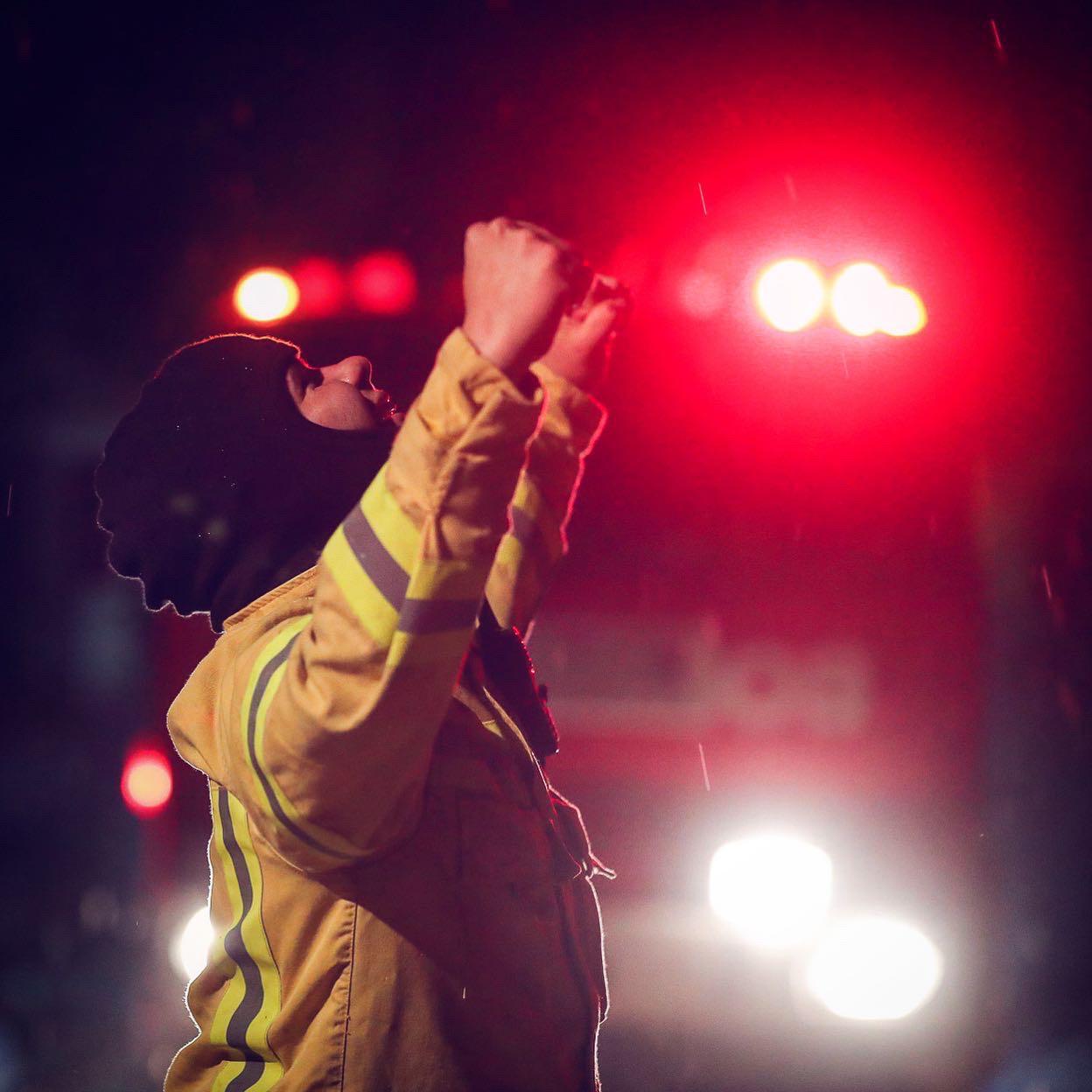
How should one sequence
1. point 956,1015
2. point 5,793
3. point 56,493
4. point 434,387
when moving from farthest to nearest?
point 5,793
point 56,493
point 956,1015
point 434,387

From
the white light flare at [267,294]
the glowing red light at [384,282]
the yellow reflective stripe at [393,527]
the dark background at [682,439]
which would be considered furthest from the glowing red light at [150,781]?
the yellow reflective stripe at [393,527]

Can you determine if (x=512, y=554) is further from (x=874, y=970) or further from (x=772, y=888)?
(x=874, y=970)

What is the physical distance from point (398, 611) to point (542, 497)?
69cm

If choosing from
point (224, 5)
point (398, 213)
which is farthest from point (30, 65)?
point (398, 213)

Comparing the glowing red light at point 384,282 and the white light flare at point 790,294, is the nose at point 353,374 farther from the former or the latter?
the white light flare at point 790,294

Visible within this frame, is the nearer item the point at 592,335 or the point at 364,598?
the point at 364,598

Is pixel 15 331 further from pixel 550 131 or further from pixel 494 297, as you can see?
pixel 494 297

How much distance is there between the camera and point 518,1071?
99 cm

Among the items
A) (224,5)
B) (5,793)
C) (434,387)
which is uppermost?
(224,5)

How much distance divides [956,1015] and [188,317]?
3.03 metres

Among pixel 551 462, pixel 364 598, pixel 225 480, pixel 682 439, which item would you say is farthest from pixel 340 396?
pixel 682 439

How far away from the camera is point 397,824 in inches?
32.6

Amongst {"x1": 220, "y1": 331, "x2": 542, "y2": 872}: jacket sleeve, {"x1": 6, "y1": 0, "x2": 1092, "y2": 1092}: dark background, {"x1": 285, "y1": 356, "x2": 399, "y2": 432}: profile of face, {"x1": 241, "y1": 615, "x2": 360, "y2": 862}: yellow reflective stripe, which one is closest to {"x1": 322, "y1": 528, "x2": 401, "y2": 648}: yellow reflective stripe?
{"x1": 220, "y1": 331, "x2": 542, "y2": 872}: jacket sleeve

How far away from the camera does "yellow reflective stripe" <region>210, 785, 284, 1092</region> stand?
993 mm
